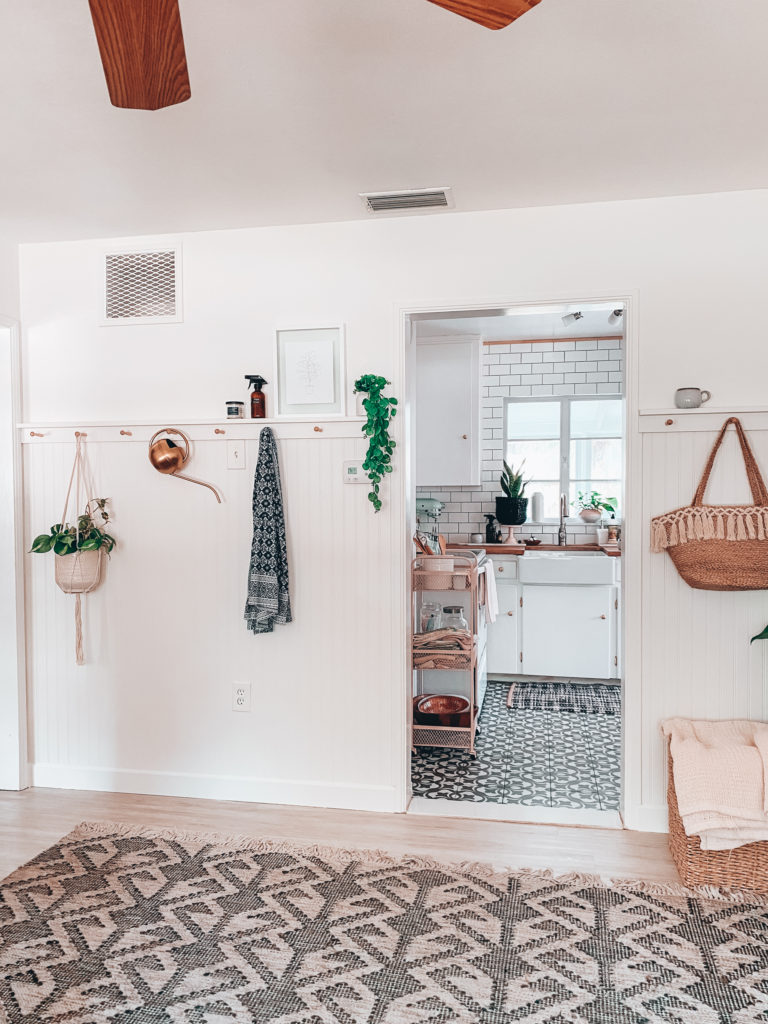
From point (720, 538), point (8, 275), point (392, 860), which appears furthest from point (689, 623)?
point (8, 275)

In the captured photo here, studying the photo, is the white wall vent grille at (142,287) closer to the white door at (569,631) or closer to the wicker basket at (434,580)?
the wicker basket at (434,580)

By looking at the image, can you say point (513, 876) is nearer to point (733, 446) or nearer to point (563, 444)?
point (733, 446)

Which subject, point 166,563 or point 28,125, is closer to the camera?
point 28,125

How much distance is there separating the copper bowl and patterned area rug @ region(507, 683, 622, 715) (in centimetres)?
83

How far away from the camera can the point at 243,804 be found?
10.8 ft

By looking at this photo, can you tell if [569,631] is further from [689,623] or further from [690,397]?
[690,397]

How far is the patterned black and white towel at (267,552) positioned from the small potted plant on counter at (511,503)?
108 inches

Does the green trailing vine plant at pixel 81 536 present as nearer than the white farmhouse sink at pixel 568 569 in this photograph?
Yes

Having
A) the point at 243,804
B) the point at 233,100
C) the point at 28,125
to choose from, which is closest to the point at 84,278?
the point at 28,125

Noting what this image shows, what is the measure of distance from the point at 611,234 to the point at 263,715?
8.06ft

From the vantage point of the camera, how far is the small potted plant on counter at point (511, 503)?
18.4ft

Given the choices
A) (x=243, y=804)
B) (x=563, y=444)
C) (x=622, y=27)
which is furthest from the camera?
(x=563, y=444)

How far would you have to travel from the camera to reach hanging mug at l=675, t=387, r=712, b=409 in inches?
113

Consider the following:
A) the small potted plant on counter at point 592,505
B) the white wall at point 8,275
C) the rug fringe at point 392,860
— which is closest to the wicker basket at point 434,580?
the rug fringe at point 392,860
